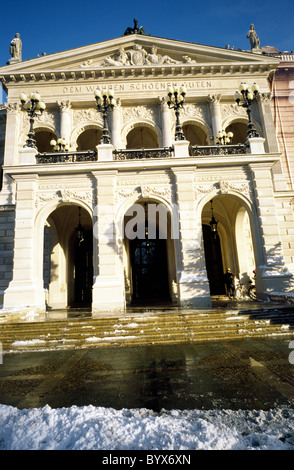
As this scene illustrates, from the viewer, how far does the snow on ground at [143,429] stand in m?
2.32

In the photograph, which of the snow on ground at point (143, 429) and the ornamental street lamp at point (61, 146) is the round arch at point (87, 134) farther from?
the snow on ground at point (143, 429)

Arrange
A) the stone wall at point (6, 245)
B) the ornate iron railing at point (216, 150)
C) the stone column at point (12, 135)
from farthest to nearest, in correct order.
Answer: the stone column at point (12, 135), the stone wall at point (6, 245), the ornate iron railing at point (216, 150)

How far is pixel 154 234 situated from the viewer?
1869cm

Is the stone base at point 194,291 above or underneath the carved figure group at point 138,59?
underneath

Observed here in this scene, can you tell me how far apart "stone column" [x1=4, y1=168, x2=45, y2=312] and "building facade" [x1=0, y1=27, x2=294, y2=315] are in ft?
0.16

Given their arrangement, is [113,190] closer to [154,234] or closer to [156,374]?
[154,234]

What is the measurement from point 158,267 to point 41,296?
9.64 m

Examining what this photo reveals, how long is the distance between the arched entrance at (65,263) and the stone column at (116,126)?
21.0 ft

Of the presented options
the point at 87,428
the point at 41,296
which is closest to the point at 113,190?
the point at 41,296

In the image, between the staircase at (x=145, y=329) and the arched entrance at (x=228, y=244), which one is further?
the arched entrance at (x=228, y=244)

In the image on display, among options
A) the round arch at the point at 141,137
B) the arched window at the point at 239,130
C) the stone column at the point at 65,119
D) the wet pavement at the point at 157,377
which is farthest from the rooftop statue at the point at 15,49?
the wet pavement at the point at 157,377

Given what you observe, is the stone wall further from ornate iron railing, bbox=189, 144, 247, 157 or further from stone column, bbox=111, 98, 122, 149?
ornate iron railing, bbox=189, 144, 247, 157

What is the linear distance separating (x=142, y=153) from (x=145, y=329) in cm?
949

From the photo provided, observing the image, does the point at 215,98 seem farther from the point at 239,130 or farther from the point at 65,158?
the point at 65,158
